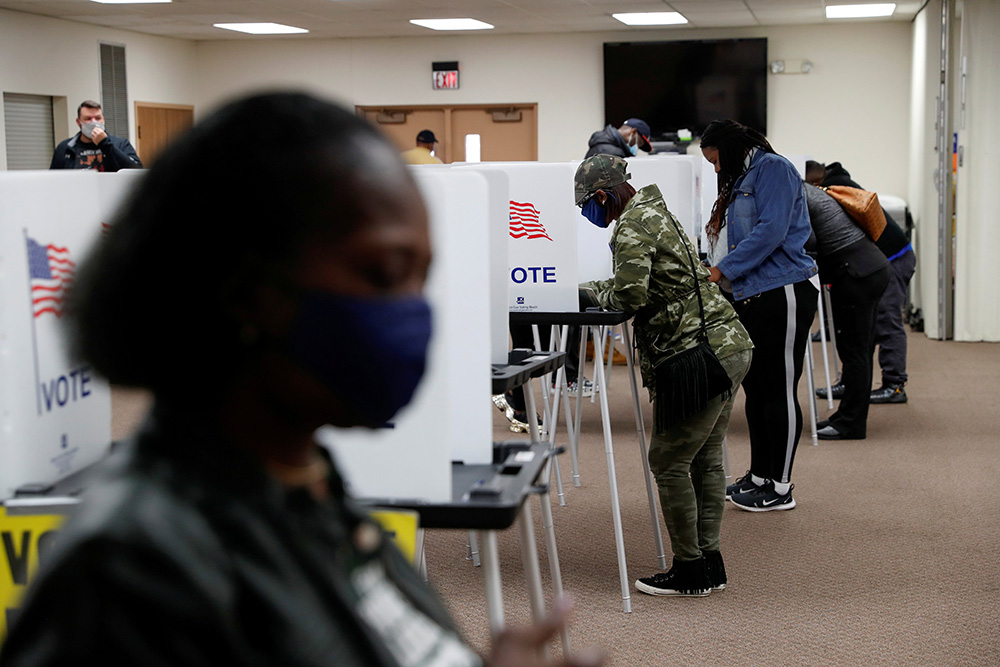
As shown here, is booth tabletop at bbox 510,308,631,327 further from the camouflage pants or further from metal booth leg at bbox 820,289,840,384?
metal booth leg at bbox 820,289,840,384

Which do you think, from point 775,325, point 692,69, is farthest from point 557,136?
point 775,325

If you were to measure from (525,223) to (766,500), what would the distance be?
1.39 m

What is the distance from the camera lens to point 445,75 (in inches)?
463

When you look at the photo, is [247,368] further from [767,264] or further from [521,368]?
[767,264]

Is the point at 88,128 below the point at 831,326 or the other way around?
the other way around

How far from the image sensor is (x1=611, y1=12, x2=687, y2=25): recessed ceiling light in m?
10.1

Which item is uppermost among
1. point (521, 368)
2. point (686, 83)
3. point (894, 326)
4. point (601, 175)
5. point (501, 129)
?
point (686, 83)

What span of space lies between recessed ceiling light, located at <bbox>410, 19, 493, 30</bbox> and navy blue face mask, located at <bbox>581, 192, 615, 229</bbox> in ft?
25.5

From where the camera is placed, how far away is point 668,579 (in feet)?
10.2

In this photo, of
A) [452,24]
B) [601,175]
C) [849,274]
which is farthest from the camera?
[452,24]

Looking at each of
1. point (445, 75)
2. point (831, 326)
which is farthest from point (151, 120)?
point (831, 326)

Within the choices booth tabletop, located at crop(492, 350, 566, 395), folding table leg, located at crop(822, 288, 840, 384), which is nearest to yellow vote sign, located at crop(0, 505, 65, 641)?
booth tabletop, located at crop(492, 350, 566, 395)

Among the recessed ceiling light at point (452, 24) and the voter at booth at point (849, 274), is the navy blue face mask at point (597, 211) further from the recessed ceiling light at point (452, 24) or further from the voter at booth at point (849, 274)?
the recessed ceiling light at point (452, 24)

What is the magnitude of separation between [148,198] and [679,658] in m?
2.39
